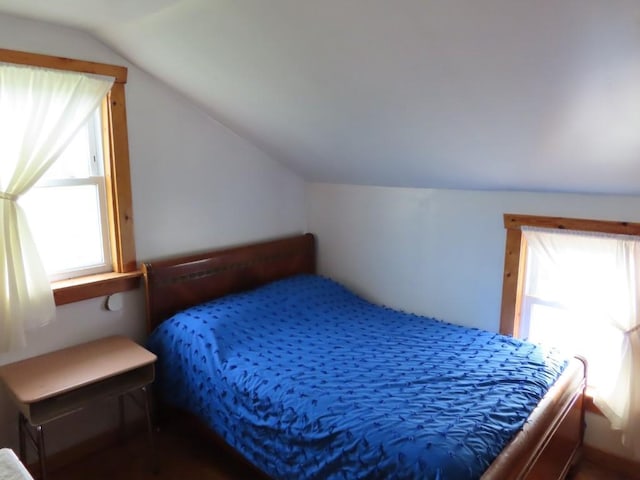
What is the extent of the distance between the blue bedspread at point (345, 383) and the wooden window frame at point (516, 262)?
18 cm

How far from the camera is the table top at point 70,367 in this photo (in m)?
2.11

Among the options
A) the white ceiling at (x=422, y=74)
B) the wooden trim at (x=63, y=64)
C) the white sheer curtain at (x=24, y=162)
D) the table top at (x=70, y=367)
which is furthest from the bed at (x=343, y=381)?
the wooden trim at (x=63, y=64)

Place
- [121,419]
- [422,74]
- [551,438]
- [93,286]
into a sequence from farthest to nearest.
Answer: [121,419] → [93,286] → [551,438] → [422,74]

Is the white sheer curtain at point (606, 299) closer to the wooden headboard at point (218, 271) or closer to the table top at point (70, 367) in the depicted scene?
the wooden headboard at point (218, 271)

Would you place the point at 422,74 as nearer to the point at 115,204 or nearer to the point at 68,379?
the point at 115,204

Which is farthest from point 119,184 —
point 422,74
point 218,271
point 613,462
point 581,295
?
point 613,462

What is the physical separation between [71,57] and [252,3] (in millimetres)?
1202

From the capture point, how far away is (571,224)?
2.47 m

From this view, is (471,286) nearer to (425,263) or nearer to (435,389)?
(425,263)

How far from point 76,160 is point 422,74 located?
1916 mm

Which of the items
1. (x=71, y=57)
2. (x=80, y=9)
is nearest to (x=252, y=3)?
(x=80, y=9)

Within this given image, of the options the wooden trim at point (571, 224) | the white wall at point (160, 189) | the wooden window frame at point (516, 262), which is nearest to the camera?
the wooden trim at point (571, 224)

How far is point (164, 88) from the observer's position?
2.81m

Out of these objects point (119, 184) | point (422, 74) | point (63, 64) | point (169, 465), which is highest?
point (63, 64)
